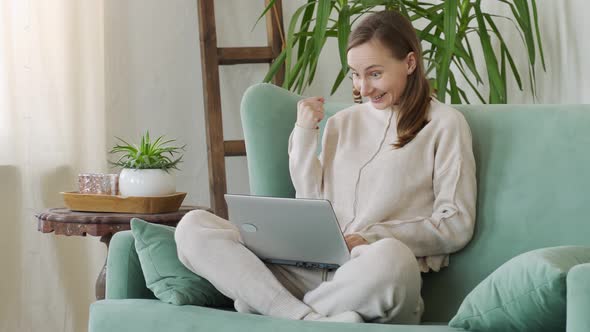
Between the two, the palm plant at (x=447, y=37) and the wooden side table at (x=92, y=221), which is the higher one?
the palm plant at (x=447, y=37)

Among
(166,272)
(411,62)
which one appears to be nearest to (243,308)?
(166,272)

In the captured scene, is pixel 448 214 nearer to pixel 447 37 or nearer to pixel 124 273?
pixel 124 273

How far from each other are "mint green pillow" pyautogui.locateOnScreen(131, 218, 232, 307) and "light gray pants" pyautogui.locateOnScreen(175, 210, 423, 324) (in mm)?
25

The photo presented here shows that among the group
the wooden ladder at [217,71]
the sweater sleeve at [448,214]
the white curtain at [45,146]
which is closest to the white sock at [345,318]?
the sweater sleeve at [448,214]

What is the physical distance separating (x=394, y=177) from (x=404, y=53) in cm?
27

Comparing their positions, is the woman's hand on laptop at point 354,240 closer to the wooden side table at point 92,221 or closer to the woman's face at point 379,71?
the woman's face at point 379,71

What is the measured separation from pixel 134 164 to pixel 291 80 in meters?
0.52

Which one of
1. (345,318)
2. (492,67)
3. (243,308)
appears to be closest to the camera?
(345,318)

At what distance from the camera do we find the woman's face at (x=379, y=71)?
6.13 feet

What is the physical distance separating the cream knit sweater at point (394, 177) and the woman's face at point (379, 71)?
0.05 m

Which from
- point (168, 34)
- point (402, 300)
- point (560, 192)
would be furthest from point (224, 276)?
point (168, 34)

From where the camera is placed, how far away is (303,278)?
1704mm

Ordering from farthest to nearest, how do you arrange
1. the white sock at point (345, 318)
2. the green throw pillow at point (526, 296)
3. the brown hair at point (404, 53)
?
1. the brown hair at point (404, 53)
2. the white sock at point (345, 318)
3. the green throw pillow at point (526, 296)

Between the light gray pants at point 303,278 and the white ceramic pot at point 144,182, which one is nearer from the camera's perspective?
the light gray pants at point 303,278
